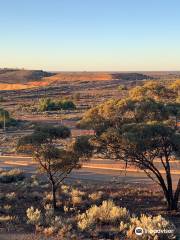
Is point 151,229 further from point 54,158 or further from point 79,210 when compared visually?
point 54,158

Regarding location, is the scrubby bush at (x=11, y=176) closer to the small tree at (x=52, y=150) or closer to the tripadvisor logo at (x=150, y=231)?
the small tree at (x=52, y=150)

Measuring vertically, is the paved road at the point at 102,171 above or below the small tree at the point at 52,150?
below

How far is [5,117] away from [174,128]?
40436 mm

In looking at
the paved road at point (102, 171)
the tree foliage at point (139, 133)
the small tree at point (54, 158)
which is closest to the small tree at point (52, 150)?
the small tree at point (54, 158)

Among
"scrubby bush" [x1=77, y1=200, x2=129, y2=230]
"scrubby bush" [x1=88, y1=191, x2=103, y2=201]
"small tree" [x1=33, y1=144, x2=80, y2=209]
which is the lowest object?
"scrubby bush" [x1=88, y1=191, x2=103, y2=201]

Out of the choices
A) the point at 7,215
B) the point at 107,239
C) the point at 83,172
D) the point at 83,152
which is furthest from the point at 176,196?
the point at 83,172

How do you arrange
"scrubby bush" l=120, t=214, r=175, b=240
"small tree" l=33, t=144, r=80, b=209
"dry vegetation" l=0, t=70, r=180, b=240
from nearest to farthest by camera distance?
1. "scrubby bush" l=120, t=214, r=175, b=240
2. "dry vegetation" l=0, t=70, r=180, b=240
3. "small tree" l=33, t=144, r=80, b=209

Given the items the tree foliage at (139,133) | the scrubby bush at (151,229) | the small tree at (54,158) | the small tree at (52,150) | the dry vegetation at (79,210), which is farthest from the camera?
the small tree at (54,158)

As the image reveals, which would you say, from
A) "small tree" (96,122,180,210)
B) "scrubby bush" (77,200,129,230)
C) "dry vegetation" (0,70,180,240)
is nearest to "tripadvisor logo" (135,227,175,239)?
"dry vegetation" (0,70,180,240)

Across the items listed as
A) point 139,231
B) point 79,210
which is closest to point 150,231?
point 139,231

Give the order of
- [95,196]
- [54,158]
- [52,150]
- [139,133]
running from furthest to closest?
[95,196]
[54,158]
[52,150]
[139,133]

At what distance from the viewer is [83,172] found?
33.7 m

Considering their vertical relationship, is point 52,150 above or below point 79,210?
above

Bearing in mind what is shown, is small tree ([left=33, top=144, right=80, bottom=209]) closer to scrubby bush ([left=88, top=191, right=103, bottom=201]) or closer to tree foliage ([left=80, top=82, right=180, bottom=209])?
tree foliage ([left=80, top=82, right=180, bottom=209])
